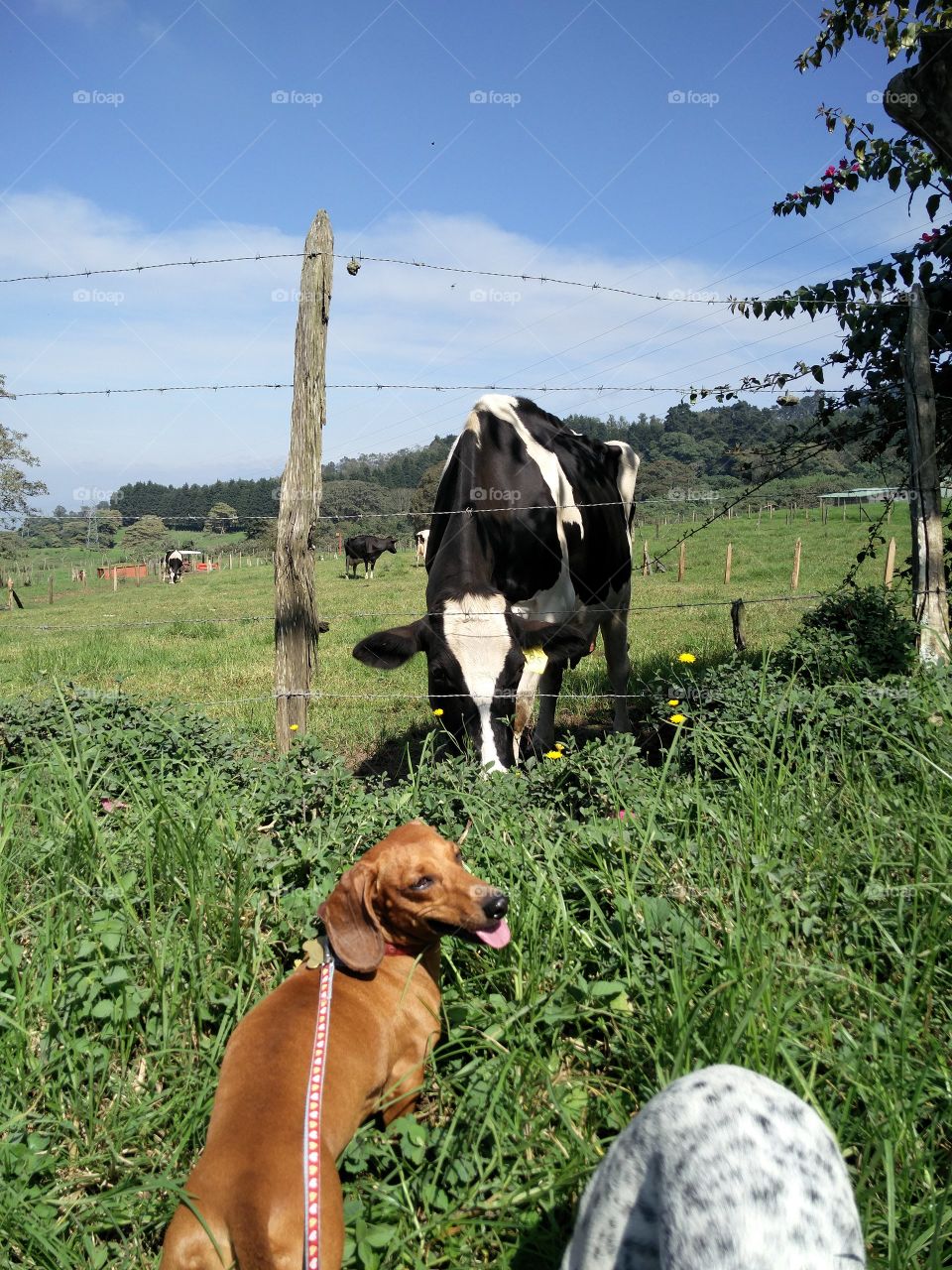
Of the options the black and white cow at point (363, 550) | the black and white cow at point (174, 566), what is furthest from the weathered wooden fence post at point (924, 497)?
the black and white cow at point (174, 566)

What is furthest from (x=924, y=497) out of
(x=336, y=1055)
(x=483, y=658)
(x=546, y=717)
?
(x=336, y=1055)

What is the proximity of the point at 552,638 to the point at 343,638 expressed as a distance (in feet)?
27.3

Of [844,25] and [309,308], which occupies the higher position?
[844,25]

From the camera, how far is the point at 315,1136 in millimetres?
1886

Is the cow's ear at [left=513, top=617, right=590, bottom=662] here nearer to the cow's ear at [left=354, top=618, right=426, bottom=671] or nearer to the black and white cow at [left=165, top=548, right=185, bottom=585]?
the cow's ear at [left=354, top=618, right=426, bottom=671]

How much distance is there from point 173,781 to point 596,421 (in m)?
25.6

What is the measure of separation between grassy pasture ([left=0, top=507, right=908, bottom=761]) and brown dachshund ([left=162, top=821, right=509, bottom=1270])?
2.35 m

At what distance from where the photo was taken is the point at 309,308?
4887mm

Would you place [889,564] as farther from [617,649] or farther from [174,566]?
[174,566]

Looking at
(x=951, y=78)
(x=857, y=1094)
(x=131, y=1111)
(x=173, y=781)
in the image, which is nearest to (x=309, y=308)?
(x=173, y=781)

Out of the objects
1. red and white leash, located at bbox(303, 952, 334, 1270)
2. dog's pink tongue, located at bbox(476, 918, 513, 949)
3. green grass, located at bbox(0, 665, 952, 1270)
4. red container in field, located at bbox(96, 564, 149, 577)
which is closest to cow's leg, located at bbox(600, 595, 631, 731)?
green grass, located at bbox(0, 665, 952, 1270)

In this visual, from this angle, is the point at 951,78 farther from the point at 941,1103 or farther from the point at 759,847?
the point at 941,1103

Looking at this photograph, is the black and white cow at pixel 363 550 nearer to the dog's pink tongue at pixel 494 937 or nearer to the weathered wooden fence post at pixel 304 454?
the weathered wooden fence post at pixel 304 454

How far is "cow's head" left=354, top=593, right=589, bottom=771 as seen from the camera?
179 inches
